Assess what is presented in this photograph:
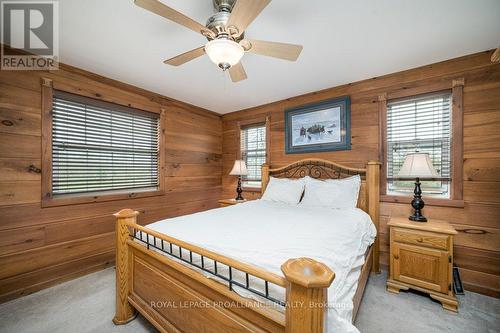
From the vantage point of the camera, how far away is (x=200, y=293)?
3.88ft

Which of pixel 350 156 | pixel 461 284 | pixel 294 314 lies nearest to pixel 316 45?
pixel 350 156

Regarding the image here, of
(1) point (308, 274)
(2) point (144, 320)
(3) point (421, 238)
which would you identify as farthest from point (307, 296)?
(3) point (421, 238)

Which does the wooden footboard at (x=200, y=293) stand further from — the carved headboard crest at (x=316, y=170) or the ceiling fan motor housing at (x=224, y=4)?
the carved headboard crest at (x=316, y=170)

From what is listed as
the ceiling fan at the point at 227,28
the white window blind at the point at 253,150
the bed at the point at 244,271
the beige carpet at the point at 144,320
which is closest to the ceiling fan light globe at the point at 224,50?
the ceiling fan at the point at 227,28

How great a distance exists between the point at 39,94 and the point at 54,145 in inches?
21.3

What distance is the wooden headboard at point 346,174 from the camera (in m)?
2.54

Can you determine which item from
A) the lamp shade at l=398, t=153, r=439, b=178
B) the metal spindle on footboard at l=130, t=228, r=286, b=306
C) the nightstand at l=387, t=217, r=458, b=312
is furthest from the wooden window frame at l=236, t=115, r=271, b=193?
the metal spindle on footboard at l=130, t=228, r=286, b=306

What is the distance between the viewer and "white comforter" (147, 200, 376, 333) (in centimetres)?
104

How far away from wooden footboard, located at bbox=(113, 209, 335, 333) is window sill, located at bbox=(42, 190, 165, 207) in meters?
1.18

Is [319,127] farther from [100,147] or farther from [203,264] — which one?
[100,147]

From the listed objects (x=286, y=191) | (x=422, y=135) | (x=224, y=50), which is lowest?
(x=286, y=191)

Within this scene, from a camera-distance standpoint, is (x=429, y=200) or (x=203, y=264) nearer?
(x=203, y=264)

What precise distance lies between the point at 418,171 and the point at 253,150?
2527mm

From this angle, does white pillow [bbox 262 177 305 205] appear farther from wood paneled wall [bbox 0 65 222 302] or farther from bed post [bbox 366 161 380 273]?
wood paneled wall [bbox 0 65 222 302]
